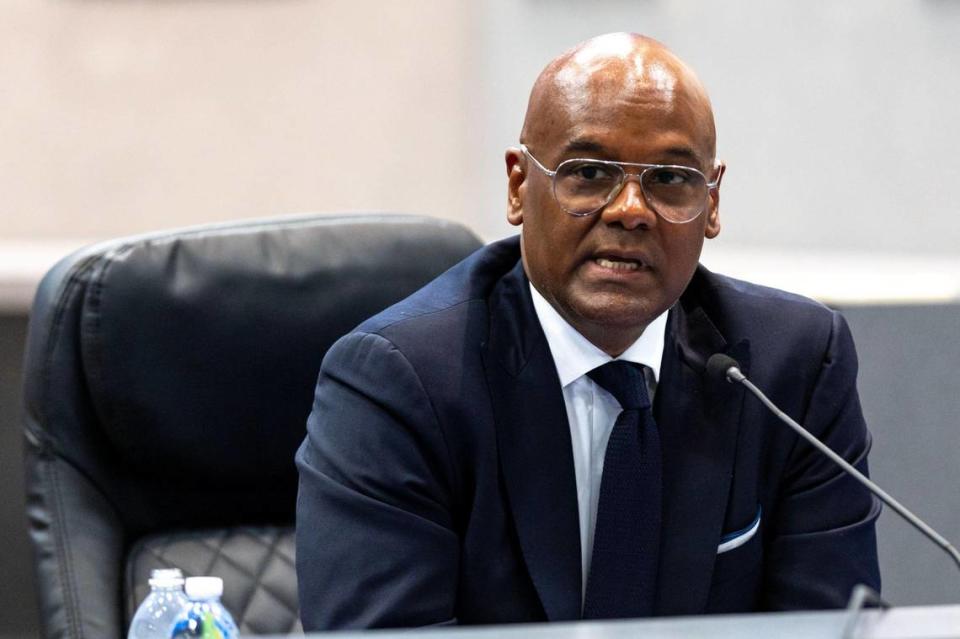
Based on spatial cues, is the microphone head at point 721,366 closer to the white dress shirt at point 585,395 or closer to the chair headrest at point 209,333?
the white dress shirt at point 585,395

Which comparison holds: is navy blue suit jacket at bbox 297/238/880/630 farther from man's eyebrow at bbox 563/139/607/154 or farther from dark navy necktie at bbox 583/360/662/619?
man's eyebrow at bbox 563/139/607/154

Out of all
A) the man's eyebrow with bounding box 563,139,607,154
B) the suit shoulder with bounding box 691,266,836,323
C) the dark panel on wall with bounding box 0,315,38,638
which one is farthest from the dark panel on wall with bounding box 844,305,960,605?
the dark panel on wall with bounding box 0,315,38,638

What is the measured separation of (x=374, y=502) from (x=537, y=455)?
0.60ft

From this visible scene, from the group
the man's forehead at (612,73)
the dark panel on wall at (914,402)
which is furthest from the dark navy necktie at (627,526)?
the dark panel on wall at (914,402)

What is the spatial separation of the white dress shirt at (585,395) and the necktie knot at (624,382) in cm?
1

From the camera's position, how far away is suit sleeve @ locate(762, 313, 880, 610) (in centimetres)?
152

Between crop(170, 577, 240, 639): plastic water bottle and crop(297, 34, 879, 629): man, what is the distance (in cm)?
15

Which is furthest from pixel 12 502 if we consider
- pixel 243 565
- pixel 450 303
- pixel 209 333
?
pixel 450 303

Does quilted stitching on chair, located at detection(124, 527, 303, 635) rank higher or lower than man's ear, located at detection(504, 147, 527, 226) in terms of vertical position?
lower

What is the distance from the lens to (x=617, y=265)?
1.42 m

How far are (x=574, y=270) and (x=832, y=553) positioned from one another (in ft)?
1.40

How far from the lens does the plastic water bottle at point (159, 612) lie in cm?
167

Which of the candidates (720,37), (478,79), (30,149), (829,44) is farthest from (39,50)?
(829,44)

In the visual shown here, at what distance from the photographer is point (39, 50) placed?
9.20 feet
